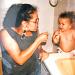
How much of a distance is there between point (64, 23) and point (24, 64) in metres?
0.22

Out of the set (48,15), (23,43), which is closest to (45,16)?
(48,15)

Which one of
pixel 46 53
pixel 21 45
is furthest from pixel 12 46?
pixel 46 53

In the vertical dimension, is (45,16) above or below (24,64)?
above

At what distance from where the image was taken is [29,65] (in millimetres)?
753

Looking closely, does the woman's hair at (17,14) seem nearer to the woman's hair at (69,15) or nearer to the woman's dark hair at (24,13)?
the woman's dark hair at (24,13)

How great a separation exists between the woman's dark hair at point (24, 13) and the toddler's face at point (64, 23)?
0.12m

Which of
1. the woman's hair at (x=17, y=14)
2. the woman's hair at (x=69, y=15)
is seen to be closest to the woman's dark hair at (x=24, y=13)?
the woman's hair at (x=17, y=14)

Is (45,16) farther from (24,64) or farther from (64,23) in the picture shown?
(24,64)

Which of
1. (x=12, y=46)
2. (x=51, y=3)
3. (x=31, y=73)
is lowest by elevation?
(x=31, y=73)

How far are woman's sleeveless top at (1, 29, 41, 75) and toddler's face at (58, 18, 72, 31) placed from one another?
106 millimetres

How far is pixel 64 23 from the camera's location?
0.76 meters

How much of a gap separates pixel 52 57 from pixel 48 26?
0.40ft

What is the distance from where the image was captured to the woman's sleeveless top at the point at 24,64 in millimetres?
731

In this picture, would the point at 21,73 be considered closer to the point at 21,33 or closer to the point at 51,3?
the point at 21,33
